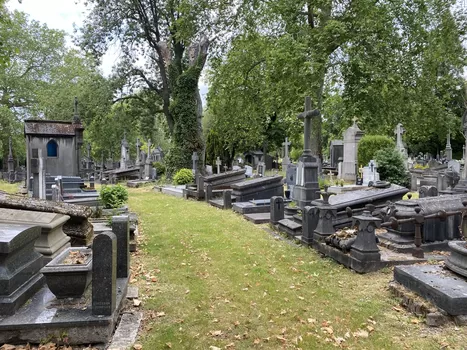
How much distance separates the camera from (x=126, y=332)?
3574mm

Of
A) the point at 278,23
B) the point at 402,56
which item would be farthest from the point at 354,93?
the point at 278,23

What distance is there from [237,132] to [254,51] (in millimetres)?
8143

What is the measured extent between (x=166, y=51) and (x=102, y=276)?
913 inches

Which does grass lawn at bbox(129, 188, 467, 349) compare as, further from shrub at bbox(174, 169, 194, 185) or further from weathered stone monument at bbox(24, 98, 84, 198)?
shrub at bbox(174, 169, 194, 185)

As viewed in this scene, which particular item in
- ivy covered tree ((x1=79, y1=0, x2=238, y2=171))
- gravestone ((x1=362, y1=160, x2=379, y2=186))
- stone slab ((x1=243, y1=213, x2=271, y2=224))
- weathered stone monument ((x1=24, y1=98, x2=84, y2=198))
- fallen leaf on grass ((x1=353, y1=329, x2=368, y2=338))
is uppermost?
ivy covered tree ((x1=79, y1=0, x2=238, y2=171))

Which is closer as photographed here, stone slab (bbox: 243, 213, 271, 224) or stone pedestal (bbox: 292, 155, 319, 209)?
stone pedestal (bbox: 292, 155, 319, 209)

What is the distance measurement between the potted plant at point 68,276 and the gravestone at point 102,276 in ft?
0.61

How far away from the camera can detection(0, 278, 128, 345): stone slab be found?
10.7 ft

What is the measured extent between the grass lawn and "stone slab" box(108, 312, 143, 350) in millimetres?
95

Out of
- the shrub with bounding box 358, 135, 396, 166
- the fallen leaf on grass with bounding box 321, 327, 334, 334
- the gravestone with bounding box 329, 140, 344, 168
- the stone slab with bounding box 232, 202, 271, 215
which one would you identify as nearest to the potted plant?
the fallen leaf on grass with bounding box 321, 327, 334, 334

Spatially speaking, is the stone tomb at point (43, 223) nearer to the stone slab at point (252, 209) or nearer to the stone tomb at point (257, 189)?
the stone slab at point (252, 209)

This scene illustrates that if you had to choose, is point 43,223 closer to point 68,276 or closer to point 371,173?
point 68,276

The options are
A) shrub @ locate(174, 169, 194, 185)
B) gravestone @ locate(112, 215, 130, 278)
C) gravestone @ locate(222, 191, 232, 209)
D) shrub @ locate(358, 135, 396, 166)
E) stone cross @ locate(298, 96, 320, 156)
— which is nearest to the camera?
gravestone @ locate(112, 215, 130, 278)

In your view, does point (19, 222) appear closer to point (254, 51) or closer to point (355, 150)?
point (254, 51)
